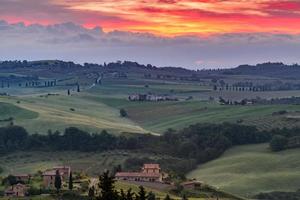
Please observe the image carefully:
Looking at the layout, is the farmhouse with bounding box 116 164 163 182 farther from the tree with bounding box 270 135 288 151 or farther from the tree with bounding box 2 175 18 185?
the tree with bounding box 270 135 288 151

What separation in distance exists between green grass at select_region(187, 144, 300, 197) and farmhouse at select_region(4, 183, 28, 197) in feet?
121

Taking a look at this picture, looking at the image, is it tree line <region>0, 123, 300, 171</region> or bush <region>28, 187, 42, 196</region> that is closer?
bush <region>28, 187, 42, 196</region>

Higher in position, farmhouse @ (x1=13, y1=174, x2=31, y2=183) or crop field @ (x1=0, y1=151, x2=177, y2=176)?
farmhouse @ (x1=13, y1=174, x2=31, y2=183)

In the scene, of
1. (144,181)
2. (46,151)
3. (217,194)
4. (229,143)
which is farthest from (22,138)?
(217,194)

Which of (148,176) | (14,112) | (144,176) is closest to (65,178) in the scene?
(148,176)

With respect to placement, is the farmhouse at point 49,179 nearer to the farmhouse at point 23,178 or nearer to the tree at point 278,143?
the farmhouse at point 23,178

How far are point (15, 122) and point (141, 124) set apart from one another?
3780 centimetres

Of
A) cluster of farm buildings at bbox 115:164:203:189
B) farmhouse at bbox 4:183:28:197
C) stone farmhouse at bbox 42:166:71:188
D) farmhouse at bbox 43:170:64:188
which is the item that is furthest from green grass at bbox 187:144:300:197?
farmhouse at bbox 4:183:28:197

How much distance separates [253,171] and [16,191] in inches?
2061

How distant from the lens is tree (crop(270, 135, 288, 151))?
139000mm

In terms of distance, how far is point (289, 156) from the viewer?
437ft

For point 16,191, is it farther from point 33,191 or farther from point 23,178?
point 23,178

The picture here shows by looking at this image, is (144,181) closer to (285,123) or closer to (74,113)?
(285,123)

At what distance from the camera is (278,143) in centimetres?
13900
